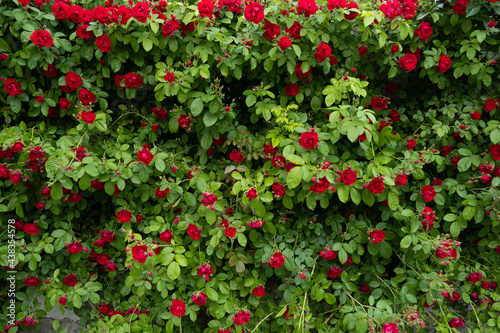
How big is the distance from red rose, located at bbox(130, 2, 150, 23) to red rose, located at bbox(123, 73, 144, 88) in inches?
13.2

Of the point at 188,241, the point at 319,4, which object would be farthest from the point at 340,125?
the point at 188,241

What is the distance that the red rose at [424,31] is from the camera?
190 centimetres

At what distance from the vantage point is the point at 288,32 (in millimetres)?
1863

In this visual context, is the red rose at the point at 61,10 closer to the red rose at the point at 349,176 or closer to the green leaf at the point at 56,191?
the green leaf at the point at 56,191

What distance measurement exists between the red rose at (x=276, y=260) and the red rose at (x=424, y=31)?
4.92 feet

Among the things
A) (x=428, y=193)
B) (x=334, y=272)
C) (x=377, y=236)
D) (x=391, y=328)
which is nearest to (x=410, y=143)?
(x=428, y=193)

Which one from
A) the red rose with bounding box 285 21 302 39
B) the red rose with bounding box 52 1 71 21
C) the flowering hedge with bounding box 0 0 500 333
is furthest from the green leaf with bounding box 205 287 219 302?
the red rose with bounding box 52 1 71 21

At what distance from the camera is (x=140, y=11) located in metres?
1.72

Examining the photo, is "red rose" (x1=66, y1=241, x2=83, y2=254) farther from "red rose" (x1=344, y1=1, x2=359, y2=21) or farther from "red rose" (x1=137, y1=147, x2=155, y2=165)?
"red rose" (x1=344, y1=1, x2=359, y2=21)

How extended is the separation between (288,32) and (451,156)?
4.11ft

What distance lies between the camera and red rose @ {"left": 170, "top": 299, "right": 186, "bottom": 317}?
170 cm

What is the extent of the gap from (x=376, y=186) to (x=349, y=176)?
0.48ft

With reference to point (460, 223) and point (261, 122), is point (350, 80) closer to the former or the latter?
point (261, 122)

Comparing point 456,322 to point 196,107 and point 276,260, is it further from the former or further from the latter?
point 196,107
